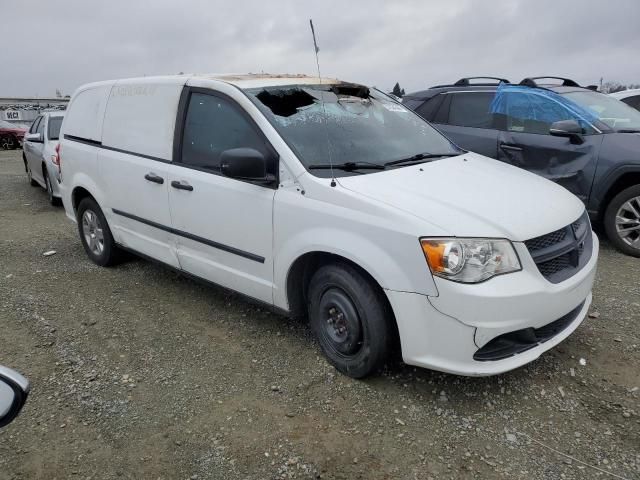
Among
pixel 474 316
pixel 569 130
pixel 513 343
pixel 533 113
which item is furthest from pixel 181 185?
pixel 533 113

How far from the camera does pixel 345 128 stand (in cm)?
354

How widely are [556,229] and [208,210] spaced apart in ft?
7.32

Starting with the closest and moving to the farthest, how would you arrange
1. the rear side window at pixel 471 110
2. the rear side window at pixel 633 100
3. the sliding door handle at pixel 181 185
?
1. the sliding door handle at pixel 181 185
2. the rear side window at pixel 471 110
3. the rear side window at pixel 633 100

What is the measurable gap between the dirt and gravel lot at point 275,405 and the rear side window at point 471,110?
265cm

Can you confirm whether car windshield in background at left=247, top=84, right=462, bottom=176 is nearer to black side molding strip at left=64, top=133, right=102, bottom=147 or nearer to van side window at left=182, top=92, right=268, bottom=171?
van side window at left=182, top=92, right=268, bottom=171

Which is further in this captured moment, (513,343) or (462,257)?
(513,343)

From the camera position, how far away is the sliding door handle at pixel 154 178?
4.01 meters

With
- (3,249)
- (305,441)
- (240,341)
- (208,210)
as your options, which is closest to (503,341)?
(305,441)

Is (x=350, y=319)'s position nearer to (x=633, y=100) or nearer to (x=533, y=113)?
(x=533, y=113)

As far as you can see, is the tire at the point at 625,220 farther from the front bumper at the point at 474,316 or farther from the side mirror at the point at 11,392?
the side mirror at the point at 11,392

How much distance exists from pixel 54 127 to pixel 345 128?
22.8 ft

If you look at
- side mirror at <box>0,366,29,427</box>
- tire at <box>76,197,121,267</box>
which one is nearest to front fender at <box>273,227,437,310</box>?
side mirror at <box>0,366,29,427</box>

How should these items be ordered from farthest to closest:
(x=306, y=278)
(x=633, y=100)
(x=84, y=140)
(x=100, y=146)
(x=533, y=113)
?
(x=633, y=100)
(x=533, y=113)
(x=84, y=140)
(x=100, y=146)
(x=306, y=278)

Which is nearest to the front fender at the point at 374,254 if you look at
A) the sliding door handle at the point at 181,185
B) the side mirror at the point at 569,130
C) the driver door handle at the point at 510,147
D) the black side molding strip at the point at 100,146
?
the sliding door handle at the point at 181,185
